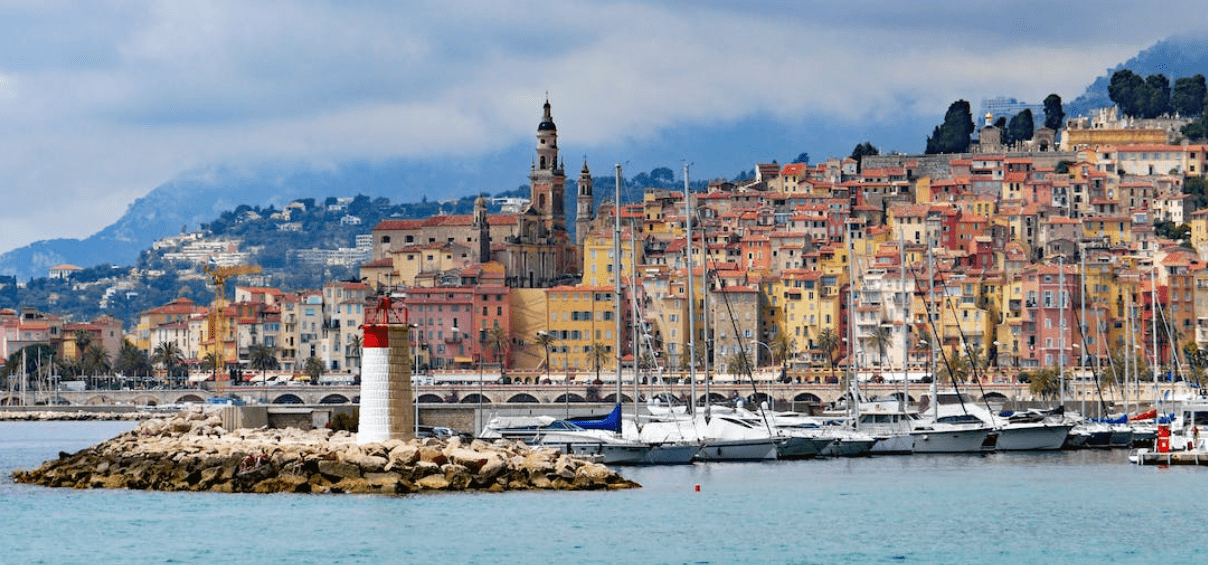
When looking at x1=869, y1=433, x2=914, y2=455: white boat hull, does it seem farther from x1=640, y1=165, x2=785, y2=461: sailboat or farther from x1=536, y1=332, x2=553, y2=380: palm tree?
x1=536, y1=332, x2=553, y2=380: palm tree

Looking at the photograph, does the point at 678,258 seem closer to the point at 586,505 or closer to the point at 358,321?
the point at 358,321

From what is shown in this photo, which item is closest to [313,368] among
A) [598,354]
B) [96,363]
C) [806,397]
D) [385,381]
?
[96,363]

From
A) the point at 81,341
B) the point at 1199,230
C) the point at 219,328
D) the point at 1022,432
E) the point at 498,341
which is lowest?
the point at 1022,432

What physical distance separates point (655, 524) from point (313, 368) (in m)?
85.3

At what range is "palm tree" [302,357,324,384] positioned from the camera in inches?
4648

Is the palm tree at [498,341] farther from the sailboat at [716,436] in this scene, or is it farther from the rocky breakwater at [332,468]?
the rocky breakwater at [332,468]

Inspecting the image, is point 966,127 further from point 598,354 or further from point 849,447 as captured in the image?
point 849,447

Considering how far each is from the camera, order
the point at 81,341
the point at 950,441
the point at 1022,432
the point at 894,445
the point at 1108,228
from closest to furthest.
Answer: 1. the point at 950,441
2. the point at 894,445
3. the point at 1022,432
4. the point at 1108,228
5. the point at 81,341

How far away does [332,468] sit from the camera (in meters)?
39.0

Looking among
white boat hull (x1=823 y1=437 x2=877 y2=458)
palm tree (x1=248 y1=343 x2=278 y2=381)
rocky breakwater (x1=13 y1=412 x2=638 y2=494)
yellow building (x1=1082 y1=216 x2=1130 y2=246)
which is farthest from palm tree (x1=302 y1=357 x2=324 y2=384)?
rocky breakwater (x1=13 y1=412 x2=638 y2=494)

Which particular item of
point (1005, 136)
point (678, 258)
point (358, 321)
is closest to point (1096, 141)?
point (1005, 136)

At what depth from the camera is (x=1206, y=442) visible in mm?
48906

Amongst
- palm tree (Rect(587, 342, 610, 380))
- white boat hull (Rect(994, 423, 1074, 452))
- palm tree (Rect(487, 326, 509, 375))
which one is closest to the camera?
white boat hull (Rect(994, 423, 1074, 452))

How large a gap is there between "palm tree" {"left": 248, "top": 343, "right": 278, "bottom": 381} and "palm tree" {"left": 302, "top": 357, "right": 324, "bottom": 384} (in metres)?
2.62
